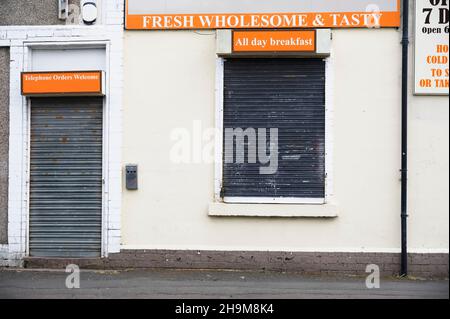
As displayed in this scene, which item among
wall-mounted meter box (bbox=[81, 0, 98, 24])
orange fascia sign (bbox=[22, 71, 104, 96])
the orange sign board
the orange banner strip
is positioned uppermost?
wall-mounted meter box (bbox=[81, 0, 98, 24])

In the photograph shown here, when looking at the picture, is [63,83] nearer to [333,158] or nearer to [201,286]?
[201,286]

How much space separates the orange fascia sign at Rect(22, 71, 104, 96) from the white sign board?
475 centimetres

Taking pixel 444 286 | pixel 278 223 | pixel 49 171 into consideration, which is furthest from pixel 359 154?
pixel 49 171

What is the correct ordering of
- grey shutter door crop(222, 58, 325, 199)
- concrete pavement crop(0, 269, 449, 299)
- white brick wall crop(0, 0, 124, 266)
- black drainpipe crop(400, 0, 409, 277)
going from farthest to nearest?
white brick wall crop(0, 0, 124, 266) < grey shutter door crop(222, 58, 325, 199) < black drainpipe crop(400, 0, 409, 277) < concrete pavement crop(0, 269, 449, 299)

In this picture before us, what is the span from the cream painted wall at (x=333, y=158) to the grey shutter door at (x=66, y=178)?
1.79ft

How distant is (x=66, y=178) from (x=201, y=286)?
2.93 m

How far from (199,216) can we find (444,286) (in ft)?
12.1

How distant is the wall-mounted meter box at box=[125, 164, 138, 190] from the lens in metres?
10.3

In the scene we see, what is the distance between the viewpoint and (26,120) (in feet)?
34.6

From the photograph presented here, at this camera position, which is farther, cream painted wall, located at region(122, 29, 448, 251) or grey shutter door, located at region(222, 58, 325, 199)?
grey shutter door, located at region(222, 58, 325, 199)

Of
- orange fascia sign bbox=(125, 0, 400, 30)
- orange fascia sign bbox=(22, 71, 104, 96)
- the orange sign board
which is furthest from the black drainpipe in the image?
orange fascia sign bbox=(22, 71, 104, 96)

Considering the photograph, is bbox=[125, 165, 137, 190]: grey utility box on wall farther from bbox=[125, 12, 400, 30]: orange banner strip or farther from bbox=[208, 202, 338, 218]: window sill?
bbox=[125, 12, 400, 30]: orange banner strip
